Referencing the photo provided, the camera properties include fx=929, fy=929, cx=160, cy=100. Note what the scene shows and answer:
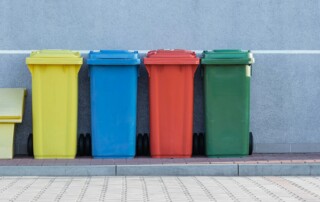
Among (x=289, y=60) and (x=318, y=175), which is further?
(x=289, y=60)

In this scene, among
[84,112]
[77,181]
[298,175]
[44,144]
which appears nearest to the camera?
[77,181]

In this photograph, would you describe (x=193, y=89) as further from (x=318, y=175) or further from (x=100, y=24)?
(x=318, y=175)

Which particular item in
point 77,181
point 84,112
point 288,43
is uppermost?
point 288,43

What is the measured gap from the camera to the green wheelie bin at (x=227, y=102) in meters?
12.9

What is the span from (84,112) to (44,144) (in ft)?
3.47

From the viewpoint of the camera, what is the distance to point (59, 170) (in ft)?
37.9

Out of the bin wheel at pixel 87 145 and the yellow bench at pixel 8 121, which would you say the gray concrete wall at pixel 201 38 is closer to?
the bin wheel at pixel 87 145

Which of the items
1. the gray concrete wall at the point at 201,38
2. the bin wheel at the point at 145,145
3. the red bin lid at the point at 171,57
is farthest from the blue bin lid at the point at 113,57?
the bin wheel at the point at 145,145

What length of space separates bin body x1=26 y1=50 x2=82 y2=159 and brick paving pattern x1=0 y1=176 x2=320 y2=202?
1444 mm

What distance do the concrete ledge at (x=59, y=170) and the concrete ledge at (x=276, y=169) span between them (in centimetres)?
167

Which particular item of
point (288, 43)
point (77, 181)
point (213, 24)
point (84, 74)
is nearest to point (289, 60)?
A: point (288, 43)

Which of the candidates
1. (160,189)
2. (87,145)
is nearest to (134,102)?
(87,145)

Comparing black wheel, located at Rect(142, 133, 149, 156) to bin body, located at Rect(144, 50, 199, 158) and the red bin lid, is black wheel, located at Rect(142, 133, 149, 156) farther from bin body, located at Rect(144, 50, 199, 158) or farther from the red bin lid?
the red bin lid

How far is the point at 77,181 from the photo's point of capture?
432 inches
